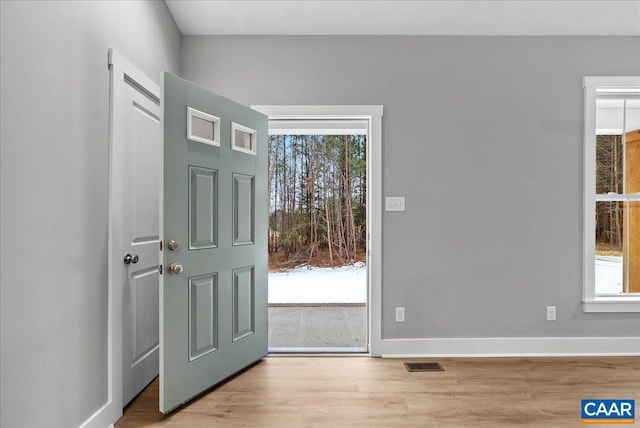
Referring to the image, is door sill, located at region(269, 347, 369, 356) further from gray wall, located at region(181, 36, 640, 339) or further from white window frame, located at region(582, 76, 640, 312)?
white window frame, located at region(582, 76, 640, 312)

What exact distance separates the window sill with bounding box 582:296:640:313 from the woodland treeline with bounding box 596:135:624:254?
1.39ft

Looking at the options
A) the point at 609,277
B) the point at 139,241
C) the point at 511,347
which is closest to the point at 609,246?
the point at 609,277

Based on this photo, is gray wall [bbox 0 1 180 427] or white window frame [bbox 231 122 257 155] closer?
gray wall [bbox 0 1 180 427]

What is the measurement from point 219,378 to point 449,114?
8.81 feet

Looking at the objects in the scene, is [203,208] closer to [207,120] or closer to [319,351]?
[207,120]

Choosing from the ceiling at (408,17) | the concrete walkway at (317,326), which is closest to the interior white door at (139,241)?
the ceiling at (408,17)

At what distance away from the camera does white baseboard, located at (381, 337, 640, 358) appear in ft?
10.2

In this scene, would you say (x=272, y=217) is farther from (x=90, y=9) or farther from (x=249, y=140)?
Answer: (x=90, y=9)

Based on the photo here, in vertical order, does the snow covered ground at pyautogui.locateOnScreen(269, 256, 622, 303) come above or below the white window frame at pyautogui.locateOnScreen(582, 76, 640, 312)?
below


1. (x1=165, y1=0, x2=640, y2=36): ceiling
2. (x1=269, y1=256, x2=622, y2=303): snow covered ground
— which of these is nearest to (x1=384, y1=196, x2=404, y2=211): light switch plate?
(x1=165, y1=0, x2=640, y2=36): ceiling

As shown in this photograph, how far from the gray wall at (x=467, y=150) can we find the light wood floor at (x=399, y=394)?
373 mm

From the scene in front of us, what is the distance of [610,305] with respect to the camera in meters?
3.13

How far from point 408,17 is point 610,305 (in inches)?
113

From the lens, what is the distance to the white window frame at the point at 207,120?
2.29 metres
